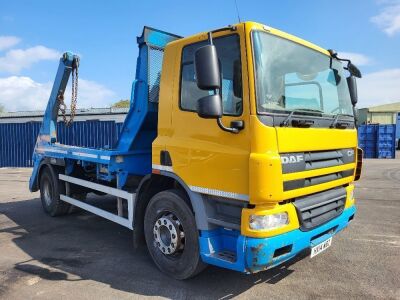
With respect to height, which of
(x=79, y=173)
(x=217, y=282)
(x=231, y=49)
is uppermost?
(x=231, y=49)

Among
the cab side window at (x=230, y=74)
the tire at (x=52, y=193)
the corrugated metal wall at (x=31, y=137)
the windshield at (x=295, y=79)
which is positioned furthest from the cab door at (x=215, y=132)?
the corrugated metal wall at (x=31, y=137)

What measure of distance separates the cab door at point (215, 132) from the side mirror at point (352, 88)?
6.99 feet

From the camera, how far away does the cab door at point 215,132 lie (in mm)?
3641

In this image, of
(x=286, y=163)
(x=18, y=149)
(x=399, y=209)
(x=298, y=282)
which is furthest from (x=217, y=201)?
(x=18, y=149)

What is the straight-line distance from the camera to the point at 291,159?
144 inches

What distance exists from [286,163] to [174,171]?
1.30 meters

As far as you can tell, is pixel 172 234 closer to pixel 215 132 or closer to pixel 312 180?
pixel 215 132

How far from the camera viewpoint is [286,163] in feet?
11.8

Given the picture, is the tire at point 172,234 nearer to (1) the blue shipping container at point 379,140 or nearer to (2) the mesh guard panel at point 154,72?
(2) the mesh guard panel at point 154,72

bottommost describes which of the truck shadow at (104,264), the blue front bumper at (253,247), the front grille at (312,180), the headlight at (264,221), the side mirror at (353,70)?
the truck shadow at (104,264)

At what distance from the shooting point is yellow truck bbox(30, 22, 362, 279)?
354cm

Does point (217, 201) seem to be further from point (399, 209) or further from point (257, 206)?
point (399, 209)

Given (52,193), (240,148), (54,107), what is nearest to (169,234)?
(240,148)

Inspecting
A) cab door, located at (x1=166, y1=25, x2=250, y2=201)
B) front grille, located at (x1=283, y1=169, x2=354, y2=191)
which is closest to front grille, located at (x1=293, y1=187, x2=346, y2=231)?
front grille, located at (x1=283, y1=169, x2=354, y2=191)
